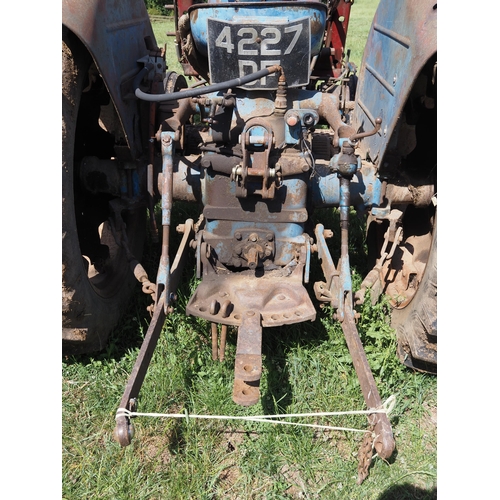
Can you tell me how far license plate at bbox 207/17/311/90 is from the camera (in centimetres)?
217

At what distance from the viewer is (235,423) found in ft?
7.34

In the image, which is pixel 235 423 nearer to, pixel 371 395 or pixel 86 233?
pixel 371 395

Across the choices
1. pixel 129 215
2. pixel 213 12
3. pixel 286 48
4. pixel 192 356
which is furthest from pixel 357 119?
pixel 192 356

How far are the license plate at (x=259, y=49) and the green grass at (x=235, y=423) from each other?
4.18ft

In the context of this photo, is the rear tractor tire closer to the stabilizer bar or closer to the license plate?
the stabilizer bar

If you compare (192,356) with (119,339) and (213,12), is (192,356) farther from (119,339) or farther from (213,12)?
(213,12)

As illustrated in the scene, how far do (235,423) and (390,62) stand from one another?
1.86 m

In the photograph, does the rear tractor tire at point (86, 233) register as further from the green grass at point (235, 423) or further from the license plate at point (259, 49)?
the license plate at point (259, 49)

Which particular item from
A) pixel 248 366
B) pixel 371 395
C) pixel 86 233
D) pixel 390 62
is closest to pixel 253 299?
pixel 248 366

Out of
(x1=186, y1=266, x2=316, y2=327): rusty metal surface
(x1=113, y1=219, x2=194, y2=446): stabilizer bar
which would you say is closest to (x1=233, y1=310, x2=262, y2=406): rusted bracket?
(x1=186, y1=266, x2=316, y2=327): rusty metal surface

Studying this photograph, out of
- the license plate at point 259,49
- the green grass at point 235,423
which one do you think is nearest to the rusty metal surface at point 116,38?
the license plate at point 259,49

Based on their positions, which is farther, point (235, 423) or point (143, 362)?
point (235, 423)

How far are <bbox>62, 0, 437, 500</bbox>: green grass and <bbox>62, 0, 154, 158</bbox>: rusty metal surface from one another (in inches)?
42.3

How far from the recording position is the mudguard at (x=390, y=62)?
199 cm
